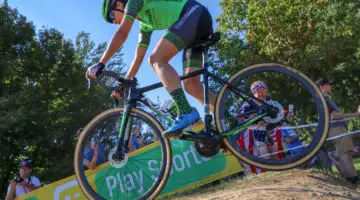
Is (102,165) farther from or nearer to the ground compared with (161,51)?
nearer to the ground

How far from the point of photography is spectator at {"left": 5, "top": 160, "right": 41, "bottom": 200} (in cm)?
726

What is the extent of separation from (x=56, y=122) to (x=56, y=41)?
22.1ft

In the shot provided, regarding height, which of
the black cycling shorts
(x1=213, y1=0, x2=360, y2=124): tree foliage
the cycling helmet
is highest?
(x1=213, y1=0, x2=360, y2=124): tree foliage

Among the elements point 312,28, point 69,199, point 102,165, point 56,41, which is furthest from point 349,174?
point 56,41

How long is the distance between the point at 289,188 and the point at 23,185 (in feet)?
18.4

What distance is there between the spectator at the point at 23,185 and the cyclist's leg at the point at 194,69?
501 centimetres

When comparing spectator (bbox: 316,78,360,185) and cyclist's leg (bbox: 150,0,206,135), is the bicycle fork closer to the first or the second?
cyclist's leg (bbox: 150,0,206,135)

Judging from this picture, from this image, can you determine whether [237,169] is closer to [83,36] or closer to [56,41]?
[56,41]

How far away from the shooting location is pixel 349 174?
21.4 ft

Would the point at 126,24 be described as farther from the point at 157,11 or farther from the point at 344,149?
the point at 344,149

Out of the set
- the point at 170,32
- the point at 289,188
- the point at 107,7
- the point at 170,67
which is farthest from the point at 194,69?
the point at 289,188

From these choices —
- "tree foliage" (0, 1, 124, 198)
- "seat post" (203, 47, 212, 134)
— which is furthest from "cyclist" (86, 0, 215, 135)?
"tree foliage" (0, 1, 124, 198)

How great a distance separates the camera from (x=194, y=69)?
157 inches

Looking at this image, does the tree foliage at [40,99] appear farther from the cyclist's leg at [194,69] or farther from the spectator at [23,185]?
the cyclist's leg at [194,69]
